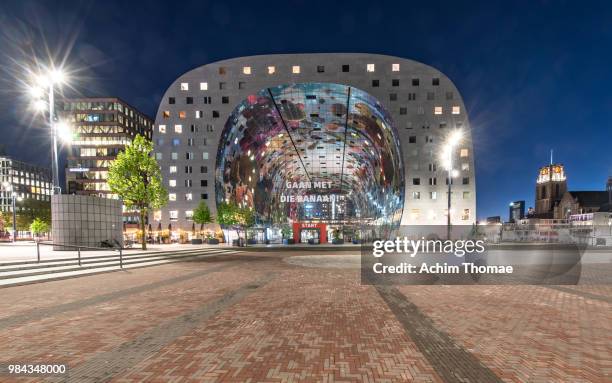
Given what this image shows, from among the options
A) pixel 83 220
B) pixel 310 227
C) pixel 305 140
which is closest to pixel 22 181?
pixel 305 140

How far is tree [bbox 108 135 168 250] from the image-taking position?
82.3ft

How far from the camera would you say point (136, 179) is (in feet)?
83.5

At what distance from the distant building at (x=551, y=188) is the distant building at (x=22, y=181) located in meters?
220

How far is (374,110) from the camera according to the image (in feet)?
154

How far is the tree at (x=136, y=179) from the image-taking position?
25094 mm

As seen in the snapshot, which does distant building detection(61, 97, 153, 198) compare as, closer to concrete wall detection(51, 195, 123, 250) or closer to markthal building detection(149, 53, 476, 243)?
markthal building detection(149, 53, 476, 243)

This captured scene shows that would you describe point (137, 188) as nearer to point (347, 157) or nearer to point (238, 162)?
point (238, 162)

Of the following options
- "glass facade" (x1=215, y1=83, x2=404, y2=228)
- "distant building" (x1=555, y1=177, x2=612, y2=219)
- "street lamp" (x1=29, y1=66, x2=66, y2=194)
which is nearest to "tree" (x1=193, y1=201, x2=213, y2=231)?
"glass facade" (x1=215, y1=83, x2=404, y2=228)

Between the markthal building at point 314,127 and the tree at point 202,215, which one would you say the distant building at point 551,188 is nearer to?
the markthal building at point 314,127

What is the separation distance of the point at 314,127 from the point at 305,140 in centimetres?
630

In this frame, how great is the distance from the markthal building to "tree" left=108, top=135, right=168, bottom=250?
22656 mm

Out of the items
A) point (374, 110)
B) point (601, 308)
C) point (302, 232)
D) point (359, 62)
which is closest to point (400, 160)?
point (374, 110)

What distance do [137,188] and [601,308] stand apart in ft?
98.4

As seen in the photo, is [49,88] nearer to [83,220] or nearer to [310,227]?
[83,220]
